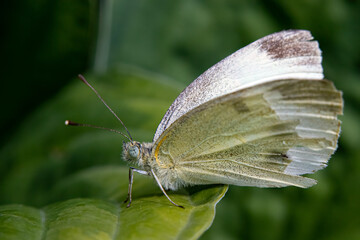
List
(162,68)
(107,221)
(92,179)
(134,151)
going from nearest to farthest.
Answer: (107,221), (134,151), (92,179), (162,68)

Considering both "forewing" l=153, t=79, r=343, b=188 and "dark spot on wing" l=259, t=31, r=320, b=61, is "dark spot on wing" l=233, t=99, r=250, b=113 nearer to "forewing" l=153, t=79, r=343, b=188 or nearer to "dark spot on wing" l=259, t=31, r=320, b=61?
"forewing" l=153, t=79, r=343, b=188

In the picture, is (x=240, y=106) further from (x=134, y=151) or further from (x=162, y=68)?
(x=162, y=68)

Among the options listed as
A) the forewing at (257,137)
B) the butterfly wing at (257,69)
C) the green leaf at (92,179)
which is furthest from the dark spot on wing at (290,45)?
the green leaf at (92,179)

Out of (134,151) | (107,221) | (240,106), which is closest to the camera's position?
(107,221)

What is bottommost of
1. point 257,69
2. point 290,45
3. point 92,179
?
point 92,179

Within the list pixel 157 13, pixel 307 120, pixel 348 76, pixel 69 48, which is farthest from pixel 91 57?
pixel 348 76

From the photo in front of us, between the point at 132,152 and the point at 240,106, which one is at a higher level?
the point at 240,106

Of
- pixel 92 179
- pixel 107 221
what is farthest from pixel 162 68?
pixel 107 221
